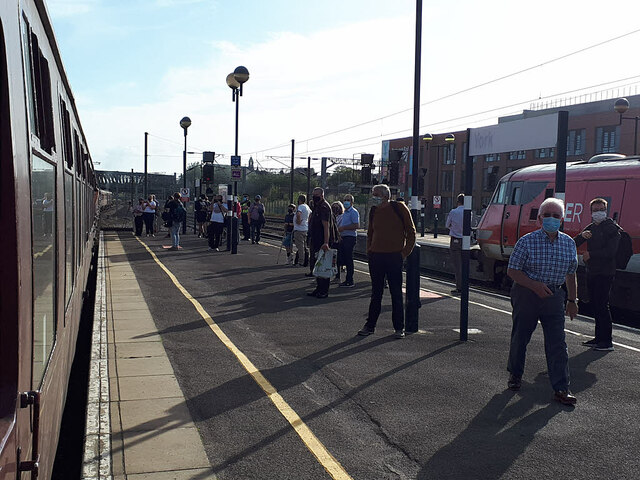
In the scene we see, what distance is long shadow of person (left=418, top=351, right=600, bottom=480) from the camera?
15.0ft

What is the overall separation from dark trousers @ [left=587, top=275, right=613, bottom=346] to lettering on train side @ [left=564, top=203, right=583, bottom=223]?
5.19 m

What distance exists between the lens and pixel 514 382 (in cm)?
646

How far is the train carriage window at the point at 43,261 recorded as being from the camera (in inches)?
103

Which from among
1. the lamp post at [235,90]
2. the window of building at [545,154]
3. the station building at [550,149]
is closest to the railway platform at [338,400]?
the lamp post at [235,90]

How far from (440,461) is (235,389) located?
2209 millimetres

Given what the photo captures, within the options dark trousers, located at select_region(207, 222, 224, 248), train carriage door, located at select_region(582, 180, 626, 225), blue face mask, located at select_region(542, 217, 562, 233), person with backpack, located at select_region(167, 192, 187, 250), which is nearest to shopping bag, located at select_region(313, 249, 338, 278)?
train carriage door, located at select_region(582, 180, 626, 225)

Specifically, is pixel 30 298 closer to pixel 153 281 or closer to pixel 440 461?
pixel 440 461

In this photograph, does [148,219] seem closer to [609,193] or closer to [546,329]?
[609,193]

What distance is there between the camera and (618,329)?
1014 centimetres

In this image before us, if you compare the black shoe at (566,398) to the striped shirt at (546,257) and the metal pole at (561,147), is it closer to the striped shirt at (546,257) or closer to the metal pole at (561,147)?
the striped shirt at (546,257)

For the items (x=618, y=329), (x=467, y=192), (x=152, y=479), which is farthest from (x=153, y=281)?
(x=152, y=479)

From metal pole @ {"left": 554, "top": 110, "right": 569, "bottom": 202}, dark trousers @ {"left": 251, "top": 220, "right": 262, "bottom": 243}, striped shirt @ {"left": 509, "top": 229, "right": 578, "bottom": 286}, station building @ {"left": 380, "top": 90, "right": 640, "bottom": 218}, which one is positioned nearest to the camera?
striped shirt @ {"left": 509, "top": 229, "right": 578, "bottom": 286}

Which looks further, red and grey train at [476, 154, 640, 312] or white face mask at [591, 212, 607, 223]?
red and grey train at [476, 154, 640, 312]

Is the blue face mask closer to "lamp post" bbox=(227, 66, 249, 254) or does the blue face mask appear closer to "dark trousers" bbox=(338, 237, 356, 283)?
"dark trousers" bbox=(338, 237, 356, 283)
